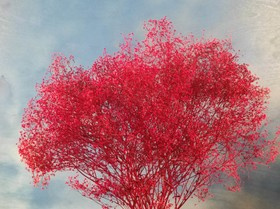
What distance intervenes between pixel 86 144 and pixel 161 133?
A: 323 cm

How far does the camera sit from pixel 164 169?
22438mm

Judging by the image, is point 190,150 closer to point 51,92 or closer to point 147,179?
point 147,179

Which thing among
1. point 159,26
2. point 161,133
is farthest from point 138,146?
point 159,26

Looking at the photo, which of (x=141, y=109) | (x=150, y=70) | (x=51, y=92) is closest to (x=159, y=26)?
(x=150, y=70)

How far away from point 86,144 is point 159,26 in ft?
18.6

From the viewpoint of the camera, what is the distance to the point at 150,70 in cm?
2208

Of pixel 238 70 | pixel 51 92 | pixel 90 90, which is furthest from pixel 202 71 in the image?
pixel 51 92

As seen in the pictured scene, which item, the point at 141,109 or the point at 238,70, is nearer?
the point at 141,109

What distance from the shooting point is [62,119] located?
73.9 feet

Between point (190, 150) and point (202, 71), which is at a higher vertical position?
point (202, 71)

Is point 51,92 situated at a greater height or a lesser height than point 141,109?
greater

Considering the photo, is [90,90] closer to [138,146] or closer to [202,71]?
[138,146]

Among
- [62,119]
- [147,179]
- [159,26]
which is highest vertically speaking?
[159,26]

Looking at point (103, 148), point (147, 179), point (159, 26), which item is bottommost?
point (147, 179)
